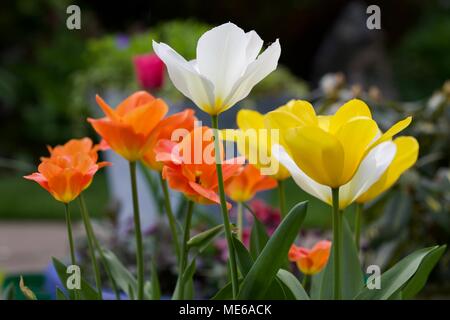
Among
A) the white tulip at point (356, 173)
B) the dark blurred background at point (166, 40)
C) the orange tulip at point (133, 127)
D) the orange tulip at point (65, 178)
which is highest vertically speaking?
the dark blurred background at point (166, 40)

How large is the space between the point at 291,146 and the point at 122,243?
1.43m

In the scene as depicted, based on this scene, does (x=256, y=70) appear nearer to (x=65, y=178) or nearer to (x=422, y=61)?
(x=65, y=178)

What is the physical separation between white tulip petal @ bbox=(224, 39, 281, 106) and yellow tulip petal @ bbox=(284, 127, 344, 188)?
0.04 m

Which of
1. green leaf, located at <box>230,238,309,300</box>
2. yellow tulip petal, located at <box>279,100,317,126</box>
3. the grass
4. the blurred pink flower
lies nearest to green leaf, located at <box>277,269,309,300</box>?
green leaf, located at <box>230,238,309,300</box>

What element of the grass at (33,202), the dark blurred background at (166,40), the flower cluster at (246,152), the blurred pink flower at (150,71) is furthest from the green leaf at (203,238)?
the grass at (33,202)

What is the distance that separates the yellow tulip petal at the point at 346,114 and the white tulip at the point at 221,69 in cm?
4

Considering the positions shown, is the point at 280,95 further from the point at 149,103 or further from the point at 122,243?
the point at 149,103

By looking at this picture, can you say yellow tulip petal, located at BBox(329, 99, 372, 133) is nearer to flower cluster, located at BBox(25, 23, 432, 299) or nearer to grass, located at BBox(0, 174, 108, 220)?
flower cluster, located at BBox(25, 23, 432, 299)

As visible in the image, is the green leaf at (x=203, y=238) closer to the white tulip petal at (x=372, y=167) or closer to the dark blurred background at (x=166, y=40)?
the white tulip petal at (x=372, y=167)

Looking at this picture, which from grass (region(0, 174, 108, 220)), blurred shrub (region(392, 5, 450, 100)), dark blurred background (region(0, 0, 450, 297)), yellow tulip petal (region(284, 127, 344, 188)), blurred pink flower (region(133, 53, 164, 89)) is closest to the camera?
yellow tulip petal (region(284, 127, 344, 188))

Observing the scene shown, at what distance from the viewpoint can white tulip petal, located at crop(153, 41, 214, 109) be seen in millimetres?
472

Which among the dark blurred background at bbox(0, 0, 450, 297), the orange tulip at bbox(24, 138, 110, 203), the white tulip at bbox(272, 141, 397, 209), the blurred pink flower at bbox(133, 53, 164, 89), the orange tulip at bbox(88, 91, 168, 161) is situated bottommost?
the white tulip at bbox(272, 141, 397, 209)

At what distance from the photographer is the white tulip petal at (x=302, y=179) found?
49 cm

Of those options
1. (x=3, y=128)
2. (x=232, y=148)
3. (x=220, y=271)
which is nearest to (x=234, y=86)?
(x=232, y=148)
